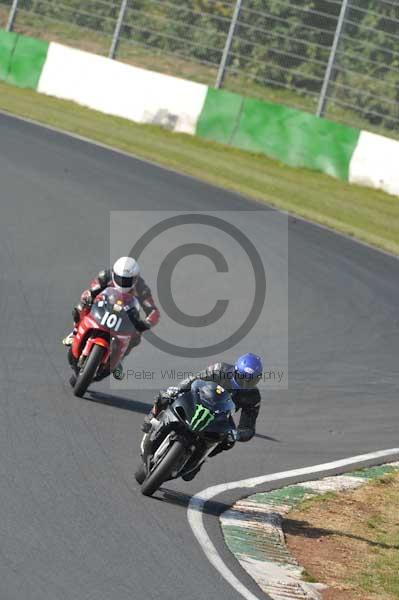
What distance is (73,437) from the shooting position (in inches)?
366

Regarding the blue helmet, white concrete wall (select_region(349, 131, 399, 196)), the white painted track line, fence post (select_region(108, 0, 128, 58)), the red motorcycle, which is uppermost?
fence post (select_region(108, 0, 128, 58))

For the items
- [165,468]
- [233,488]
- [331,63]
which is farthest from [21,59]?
[165,468]

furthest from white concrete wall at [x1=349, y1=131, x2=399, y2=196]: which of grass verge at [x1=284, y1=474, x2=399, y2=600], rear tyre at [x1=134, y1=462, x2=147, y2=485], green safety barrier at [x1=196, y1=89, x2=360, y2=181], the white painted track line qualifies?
rear tyre at [x1=134, y1=462, x2=147, y2=485]

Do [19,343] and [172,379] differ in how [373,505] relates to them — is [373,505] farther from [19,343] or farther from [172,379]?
[19,343]

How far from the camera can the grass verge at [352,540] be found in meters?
7.59

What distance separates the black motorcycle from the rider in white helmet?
91.0 inches

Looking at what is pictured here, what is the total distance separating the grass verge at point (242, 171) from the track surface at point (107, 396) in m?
1.20

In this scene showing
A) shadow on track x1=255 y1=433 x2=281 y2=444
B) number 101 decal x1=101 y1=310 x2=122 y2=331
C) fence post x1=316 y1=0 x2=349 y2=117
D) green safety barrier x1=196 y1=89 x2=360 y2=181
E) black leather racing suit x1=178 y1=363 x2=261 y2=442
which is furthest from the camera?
fence post x1=316 y1=0 x2=349 y2=117

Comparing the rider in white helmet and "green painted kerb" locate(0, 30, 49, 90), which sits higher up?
"green painted kerb" locate(0, 30, 49, 90)

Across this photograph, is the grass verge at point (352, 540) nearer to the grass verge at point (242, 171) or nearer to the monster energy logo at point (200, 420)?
the monster energy logo at point (200, 420)

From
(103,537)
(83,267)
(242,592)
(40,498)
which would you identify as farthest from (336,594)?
(83,267)

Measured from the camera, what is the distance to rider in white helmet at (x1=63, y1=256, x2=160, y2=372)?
10.6m

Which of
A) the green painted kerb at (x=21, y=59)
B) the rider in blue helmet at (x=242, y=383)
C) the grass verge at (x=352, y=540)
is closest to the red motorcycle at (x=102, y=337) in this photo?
the rider in blue helmet at (x=242, y=383)

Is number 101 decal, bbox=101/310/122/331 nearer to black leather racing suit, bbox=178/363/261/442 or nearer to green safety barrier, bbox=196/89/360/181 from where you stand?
black leather racing suit, bbox=178/363/261/442
